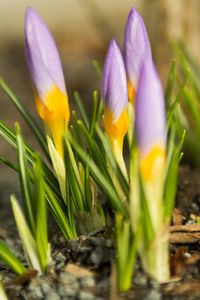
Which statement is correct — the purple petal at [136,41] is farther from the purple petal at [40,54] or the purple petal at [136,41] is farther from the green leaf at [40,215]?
the green leaf at [40,215]

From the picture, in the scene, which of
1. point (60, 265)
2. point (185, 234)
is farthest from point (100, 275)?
point (185, 234)

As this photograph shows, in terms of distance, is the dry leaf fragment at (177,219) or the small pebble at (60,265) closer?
the small pebble at (60,265)

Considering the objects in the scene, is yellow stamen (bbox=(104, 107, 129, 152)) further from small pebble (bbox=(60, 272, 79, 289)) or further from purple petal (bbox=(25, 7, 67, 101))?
small pebble (bbox=(60, 272, 79, 289))

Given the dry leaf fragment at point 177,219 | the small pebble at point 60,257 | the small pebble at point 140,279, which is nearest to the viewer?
the small pebble at point 140,279

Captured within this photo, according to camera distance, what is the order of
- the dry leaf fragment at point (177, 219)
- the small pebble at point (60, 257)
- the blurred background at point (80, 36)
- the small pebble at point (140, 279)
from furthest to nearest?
the blurred background at point (80, 36), the dry leaf fragment at point (177, 219), the small pebble at point (60, 257), the small pebble at point (140, 279)

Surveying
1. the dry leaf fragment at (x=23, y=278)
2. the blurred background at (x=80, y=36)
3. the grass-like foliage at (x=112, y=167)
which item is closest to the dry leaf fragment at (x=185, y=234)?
the grass-like foliage at (x=112, y=167)

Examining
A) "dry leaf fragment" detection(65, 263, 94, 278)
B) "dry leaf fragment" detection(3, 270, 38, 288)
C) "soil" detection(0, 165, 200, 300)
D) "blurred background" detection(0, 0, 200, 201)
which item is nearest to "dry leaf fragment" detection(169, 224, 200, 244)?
"soil" detection(0, 165, 200, 300)

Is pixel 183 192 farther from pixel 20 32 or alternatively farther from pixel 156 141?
pixel 20 32

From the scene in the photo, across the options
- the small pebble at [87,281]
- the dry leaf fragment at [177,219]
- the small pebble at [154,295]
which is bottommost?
the dry leaf fragment at [177,219]
